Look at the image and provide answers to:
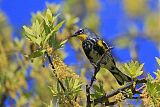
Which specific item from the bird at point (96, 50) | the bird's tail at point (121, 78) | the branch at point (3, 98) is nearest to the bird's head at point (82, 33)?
the bird at point (96, 50)

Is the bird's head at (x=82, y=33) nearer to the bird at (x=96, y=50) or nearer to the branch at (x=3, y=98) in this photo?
the bird at (x=96, y=50)

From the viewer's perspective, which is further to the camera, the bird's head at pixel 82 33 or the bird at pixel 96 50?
the bird's head at pixel 82 33

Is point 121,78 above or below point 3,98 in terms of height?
below

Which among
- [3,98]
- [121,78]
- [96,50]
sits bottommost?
[121,78]

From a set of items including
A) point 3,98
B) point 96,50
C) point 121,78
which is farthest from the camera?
point 3,98

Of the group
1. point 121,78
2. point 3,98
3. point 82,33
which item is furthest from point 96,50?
point 3,98

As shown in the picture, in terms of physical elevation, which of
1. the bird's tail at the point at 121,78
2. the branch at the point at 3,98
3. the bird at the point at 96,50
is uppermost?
the branch at the point at 3,98

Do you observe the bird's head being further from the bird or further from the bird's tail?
the bird's tail

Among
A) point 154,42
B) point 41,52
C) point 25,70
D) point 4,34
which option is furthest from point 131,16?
point 41,52

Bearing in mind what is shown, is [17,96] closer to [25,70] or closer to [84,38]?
[25,70]

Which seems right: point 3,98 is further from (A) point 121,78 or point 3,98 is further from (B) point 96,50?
(A) point 121,78

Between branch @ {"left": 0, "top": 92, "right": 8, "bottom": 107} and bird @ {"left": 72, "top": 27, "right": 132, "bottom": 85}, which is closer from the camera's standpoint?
bird @ {"left": 72, "top": 27, "right": 132, "bottom": 85}

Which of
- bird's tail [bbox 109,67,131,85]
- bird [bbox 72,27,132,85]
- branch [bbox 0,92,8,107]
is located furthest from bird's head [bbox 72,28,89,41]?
branch [bbox 0,92,8,107]

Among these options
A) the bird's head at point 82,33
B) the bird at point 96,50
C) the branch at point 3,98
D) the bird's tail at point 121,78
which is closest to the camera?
the bird's tail at point 121,78
